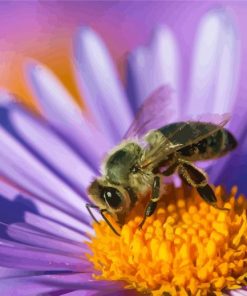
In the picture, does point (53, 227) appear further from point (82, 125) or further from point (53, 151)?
point (82, 125)

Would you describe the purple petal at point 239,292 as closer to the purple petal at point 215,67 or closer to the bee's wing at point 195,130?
the bee's wing at point 195,130

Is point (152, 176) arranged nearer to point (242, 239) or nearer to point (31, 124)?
point (242, 239)

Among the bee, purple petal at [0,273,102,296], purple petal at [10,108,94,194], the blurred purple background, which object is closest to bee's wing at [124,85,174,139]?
the bee

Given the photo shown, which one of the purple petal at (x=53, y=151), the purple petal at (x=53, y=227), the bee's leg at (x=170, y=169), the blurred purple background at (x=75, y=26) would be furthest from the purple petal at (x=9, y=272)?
the blurred purple background at (x=75, y=26)

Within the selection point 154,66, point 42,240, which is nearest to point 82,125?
point 154,66

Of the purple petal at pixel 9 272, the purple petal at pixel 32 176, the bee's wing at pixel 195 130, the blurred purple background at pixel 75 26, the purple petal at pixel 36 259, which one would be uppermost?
the blurred purple background at pixel 75 26

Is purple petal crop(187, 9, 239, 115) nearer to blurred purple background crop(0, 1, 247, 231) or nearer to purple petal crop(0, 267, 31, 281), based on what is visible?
Result: purple petal crop(0, 267, 31, 281)
